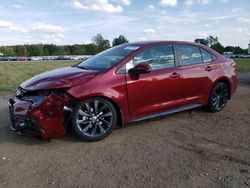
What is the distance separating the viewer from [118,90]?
205 inches

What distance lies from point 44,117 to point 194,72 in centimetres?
303

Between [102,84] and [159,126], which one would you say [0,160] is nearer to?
[102,84]

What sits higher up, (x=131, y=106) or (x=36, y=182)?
(x=131, y=106)

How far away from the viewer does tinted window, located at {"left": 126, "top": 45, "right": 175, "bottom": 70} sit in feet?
18.3

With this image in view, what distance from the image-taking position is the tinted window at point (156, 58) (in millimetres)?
5582

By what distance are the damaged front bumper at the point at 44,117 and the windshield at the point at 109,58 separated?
1037 millimetres

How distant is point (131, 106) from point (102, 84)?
0.67m

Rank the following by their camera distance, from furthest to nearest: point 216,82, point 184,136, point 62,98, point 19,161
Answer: point 216,82 < point 184,136 < point 62,98 < point 19,161

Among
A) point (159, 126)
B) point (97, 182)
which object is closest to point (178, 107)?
point (159, 126)

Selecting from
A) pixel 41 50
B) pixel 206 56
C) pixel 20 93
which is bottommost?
pixel 20 93

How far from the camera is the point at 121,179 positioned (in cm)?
376

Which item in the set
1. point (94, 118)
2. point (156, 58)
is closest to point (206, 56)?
point (156, 58)

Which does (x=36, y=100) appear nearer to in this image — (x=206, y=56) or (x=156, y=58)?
(x=156, y=58)

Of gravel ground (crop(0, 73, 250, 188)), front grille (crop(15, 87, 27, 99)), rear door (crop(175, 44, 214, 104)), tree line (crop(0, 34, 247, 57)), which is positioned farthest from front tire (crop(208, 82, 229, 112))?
tree line (crop(0, 34, 247, 57))
